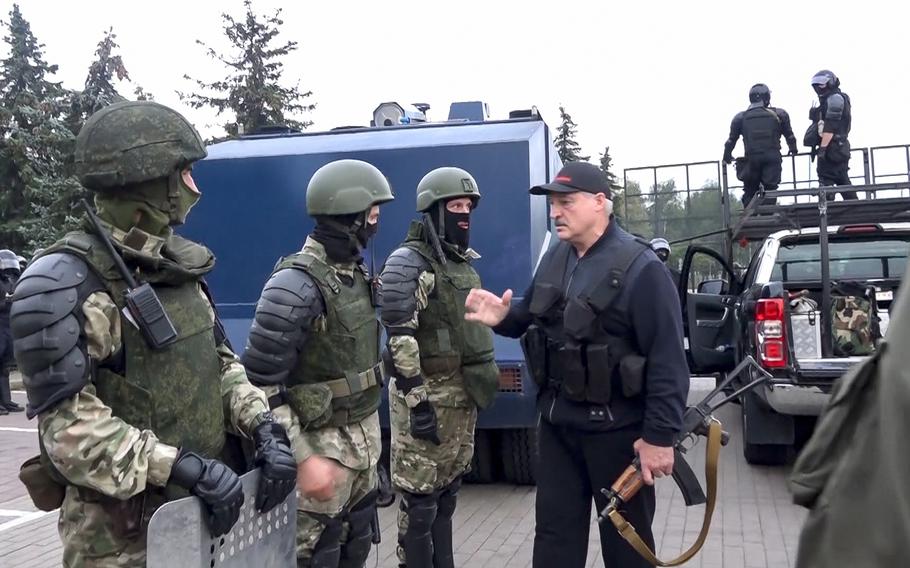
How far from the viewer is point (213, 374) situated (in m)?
2.47

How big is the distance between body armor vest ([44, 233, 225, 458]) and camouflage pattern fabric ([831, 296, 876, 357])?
5.30m

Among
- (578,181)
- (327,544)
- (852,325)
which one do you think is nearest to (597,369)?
(578,181)

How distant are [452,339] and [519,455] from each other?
7.49 ft

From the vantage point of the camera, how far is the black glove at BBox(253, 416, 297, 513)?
229 cm

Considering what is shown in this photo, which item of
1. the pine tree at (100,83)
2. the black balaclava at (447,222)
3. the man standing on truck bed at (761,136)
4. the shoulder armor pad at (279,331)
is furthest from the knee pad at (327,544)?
the pine tree at (100,83)

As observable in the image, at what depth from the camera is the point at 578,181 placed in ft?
11.3

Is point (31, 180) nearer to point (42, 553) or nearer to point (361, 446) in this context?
point (42, 553)

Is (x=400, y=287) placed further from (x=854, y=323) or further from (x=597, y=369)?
(x=854, y=323)

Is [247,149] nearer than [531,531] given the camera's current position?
No

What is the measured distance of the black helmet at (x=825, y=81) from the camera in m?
9.73

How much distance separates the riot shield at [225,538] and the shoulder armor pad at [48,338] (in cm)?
42

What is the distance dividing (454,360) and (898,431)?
349 cm

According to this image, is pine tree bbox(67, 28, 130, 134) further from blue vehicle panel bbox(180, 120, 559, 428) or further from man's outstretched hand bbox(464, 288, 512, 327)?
man's outstretched hand bbox(464, 288, 512, 327)

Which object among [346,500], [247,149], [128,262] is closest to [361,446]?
[346,500]
